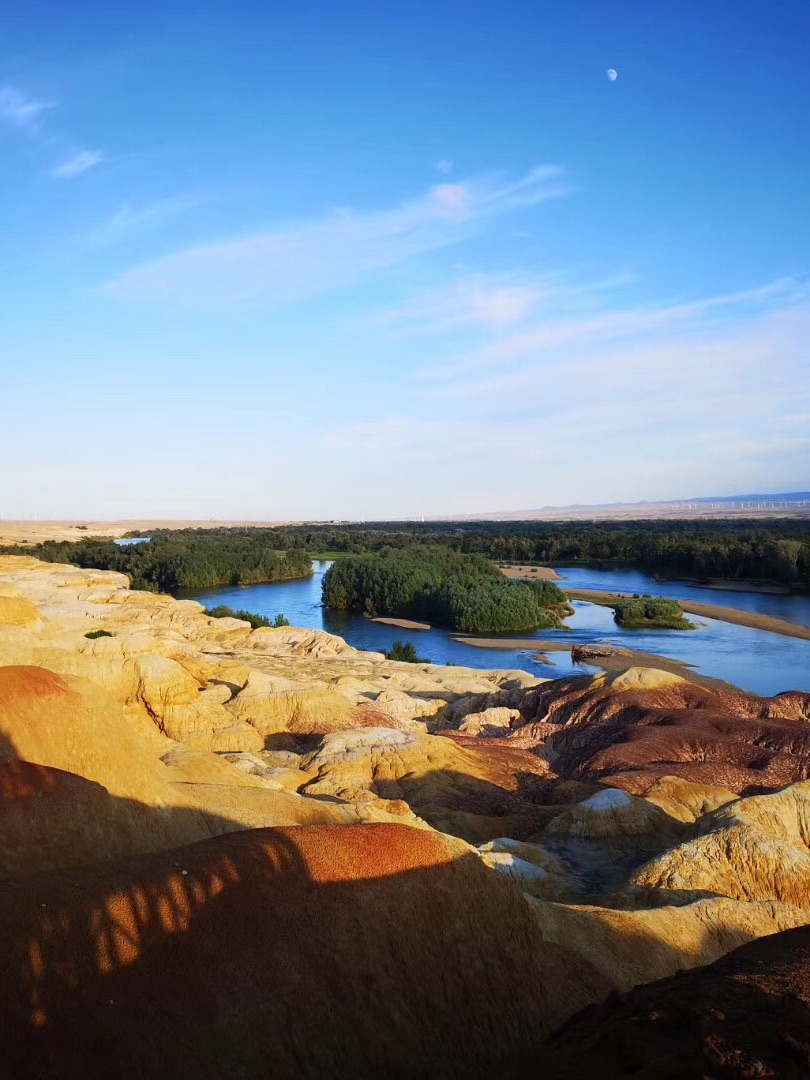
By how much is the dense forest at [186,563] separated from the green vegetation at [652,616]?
5650 centimetres

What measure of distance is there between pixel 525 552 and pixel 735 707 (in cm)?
11154

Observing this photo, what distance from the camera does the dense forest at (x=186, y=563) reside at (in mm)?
111625

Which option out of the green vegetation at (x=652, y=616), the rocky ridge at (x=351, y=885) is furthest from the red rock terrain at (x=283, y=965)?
the green vegetation at (x=652, y=616)

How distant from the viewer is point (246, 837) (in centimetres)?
911

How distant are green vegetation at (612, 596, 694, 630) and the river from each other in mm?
1276

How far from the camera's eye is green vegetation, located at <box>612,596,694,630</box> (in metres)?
77.3

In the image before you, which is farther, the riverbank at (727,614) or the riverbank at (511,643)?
the riverbank at (727,614)

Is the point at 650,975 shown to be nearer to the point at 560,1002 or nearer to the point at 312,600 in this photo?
the point at 560,1002

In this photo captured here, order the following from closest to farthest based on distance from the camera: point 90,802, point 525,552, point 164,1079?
point 164,1079
point 90,802
point 525,552

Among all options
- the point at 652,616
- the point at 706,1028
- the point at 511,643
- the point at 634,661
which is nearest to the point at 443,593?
the point at 511,643

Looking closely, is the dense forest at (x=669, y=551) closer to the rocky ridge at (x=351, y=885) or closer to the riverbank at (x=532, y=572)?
the riverbank at (x=532, y=572)

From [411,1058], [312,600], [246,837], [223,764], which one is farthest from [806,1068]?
[312,600]

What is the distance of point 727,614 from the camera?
81625mm

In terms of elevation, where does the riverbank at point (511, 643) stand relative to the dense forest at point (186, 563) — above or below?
below
